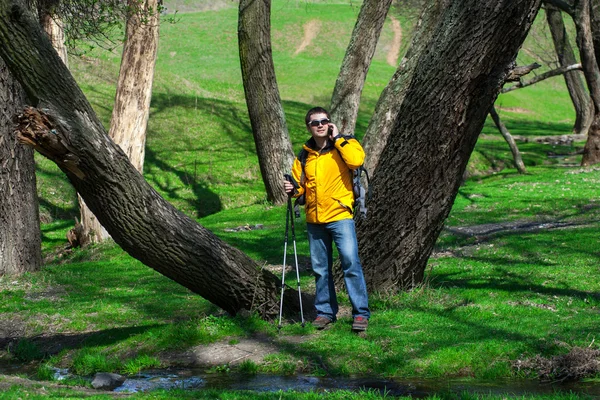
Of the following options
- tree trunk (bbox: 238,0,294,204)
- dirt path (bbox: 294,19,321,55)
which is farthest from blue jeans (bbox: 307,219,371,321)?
dirt path (bbox: 294,19,321,55)

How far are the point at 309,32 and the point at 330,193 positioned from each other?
67.1 metres

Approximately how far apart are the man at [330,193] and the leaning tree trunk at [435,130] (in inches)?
46.5

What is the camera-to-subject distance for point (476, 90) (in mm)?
8430

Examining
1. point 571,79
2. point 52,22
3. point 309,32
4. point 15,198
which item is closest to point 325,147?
point 15,198

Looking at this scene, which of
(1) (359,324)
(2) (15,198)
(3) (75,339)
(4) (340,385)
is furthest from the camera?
(2) (15,198)

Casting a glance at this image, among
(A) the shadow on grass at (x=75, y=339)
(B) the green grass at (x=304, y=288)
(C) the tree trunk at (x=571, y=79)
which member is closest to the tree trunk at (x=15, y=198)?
(B) the green grass at (x=304, y=288)

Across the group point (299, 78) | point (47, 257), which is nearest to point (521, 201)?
point (47, 257)

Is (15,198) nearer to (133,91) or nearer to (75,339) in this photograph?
(75,339)

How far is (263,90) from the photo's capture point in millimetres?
18688

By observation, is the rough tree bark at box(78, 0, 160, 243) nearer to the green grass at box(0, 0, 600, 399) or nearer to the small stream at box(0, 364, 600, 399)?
the green grass at box(0, 0, 600, 399)

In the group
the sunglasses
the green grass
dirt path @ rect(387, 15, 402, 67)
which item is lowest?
the green grass

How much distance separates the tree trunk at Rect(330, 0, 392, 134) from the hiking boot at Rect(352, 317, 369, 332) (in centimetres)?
946

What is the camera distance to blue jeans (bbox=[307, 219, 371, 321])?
8078 mm

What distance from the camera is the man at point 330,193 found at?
26.0ft
